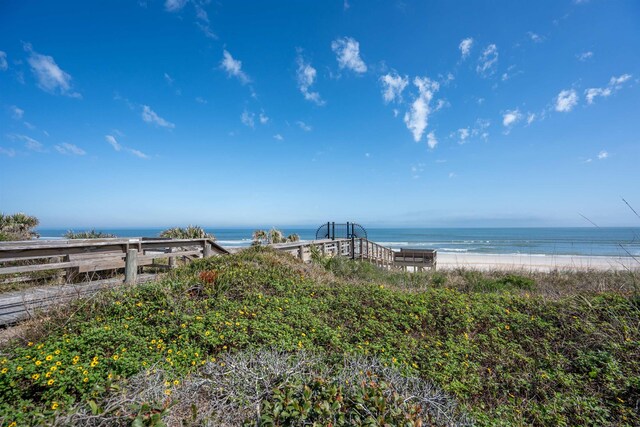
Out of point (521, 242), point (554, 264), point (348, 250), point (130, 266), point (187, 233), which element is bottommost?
point (521, 242)

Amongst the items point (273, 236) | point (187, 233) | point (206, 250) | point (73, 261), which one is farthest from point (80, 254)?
point (273, 236)

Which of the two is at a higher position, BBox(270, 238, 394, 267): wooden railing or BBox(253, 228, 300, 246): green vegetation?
BBox(253, 228, 300, 246): green vegetation

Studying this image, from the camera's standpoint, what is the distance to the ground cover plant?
100 inches

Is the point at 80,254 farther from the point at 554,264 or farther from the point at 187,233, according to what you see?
the point at 554,264

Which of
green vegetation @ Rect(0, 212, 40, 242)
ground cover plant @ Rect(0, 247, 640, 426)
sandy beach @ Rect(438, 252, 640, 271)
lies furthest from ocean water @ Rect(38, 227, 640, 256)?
ground cover plant @ Rect(0, 247, 640, 426)

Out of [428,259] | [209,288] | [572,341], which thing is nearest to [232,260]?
[209,288]

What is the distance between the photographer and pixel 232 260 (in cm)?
718

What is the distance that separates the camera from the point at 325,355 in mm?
3602

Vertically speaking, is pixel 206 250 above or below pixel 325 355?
above

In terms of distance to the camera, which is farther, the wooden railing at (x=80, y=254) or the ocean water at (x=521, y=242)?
the ocean water at (x=521, y=242)

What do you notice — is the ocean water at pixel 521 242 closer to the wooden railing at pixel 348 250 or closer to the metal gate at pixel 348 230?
the wooden railing at pixel 348 250

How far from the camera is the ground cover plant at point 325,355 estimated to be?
2.55m

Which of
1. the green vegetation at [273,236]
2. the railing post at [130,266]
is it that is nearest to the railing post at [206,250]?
the railing post at [130,266]

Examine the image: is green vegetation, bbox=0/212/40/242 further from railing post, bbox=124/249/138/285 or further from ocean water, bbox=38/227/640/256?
railing post, bbox=124/249/138/285
